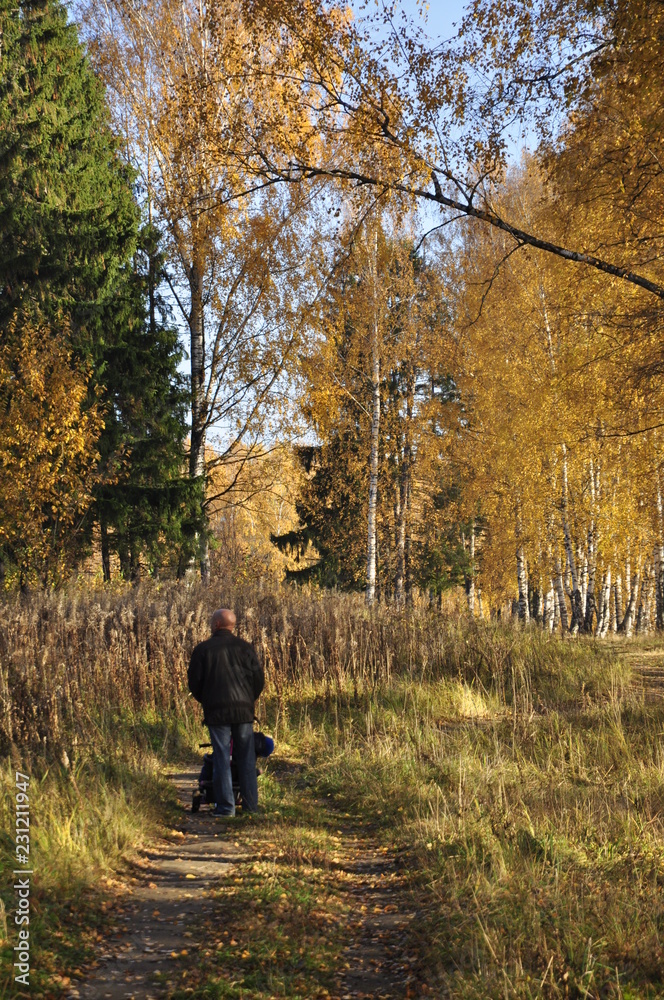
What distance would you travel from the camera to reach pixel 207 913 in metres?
4.45

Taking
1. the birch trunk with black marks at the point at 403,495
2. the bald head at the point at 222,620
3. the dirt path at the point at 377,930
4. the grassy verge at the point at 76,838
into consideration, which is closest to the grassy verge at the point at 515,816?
the dirt path at the point at 377,930

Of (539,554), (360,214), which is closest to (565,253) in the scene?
(360,214)

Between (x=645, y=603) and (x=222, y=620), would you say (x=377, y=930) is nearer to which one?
(x=222, y=620)

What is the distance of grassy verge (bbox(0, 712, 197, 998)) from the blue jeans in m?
0.42

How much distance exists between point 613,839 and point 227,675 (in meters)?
3.01

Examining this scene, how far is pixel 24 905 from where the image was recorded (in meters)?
4.07

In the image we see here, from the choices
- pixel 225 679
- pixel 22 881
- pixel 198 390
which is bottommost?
pixel 22 881

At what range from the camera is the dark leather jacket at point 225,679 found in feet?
20.2

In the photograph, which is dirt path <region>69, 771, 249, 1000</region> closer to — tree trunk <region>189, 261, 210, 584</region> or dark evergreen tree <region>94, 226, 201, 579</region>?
dark evergreen tree <region>94, 226, 201, 579</region>

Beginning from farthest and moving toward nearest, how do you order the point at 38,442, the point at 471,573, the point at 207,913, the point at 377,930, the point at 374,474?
the point at 471,573 < the point at 374,474 < the point at 38,442 < the point at 207,913 < the point at 377,930

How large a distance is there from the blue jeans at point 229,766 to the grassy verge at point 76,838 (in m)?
0.42

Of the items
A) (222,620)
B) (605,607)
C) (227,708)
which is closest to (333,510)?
(605,607)

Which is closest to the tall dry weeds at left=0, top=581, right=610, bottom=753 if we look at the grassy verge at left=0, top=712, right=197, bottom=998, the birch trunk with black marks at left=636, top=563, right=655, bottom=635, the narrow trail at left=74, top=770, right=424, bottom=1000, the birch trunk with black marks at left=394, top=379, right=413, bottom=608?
the grassy verge at left=0, top=712, right=197, bottom=998

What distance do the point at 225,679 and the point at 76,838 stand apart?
5.43ft
